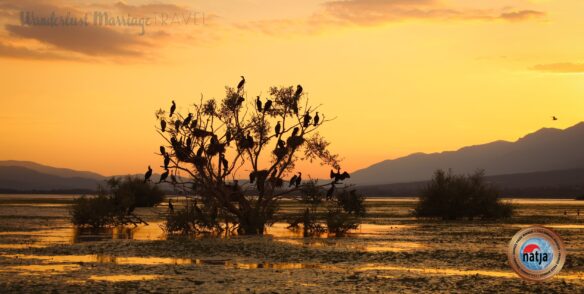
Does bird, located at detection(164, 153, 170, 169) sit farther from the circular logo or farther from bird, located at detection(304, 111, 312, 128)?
the circular logo

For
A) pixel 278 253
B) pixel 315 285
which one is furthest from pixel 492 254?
pixel 315 285

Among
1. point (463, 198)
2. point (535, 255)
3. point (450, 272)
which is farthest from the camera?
point (463, 198)

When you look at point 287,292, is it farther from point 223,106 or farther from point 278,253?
point 223,106

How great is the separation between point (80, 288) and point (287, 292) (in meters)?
4.71

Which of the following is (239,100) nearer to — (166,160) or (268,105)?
(268,105)

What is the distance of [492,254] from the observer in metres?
A: 25.5

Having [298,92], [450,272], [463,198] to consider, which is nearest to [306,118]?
[298,92]

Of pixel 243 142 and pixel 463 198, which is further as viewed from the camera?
pixel 463 198

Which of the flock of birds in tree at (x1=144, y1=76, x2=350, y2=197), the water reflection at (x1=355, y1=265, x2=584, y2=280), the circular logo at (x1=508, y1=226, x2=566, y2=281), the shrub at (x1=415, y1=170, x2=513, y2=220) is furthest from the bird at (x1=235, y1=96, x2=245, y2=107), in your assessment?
the shrub at (x1=415, y1=170, x2=513, y2=220)

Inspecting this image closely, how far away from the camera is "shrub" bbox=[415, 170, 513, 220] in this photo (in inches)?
2064

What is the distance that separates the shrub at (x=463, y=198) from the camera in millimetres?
52438

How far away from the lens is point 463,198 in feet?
173

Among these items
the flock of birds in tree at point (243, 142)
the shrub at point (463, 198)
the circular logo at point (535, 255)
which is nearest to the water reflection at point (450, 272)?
A: the circular logo at point (535, 255)

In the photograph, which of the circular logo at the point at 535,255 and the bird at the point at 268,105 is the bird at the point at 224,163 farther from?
the circular logo at the point at 535,255
